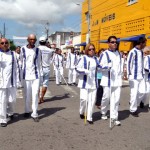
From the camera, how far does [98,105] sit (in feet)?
30.8

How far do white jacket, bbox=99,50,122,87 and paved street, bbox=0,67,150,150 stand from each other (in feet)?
3.20

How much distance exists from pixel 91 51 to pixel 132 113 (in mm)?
2241

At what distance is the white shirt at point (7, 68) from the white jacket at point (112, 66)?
6.63 ft

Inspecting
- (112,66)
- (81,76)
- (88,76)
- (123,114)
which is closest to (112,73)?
(112,66)

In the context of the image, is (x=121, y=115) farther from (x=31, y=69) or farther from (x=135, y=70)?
(x=31, y=69)

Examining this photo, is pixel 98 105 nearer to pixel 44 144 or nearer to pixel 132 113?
pixel 132 113

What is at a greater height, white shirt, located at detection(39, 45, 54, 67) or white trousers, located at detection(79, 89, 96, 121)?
white shirt, located at detection(39, 45, 54, 67)

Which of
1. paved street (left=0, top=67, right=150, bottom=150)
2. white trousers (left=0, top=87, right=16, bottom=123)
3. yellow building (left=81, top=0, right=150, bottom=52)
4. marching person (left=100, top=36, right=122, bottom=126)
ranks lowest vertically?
paved street (left=0, top=67, right=150, bottom=150)

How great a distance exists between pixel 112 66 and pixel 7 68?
236cm

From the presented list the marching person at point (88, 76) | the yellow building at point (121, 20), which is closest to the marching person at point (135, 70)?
Result: the marching person at point (88, 76)

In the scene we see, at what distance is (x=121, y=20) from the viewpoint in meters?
30.6

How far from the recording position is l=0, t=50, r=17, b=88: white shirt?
6.98 metres

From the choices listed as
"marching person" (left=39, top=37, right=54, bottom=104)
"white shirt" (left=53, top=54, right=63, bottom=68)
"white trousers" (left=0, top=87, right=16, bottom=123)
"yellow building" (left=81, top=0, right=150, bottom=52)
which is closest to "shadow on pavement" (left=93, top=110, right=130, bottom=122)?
"white trousers" (left=0, top=87, right=16, bottom=123)

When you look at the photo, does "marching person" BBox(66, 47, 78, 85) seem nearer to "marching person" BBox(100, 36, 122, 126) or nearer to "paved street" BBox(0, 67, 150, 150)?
"paved street" BBox(0, 67, 150, 150)
